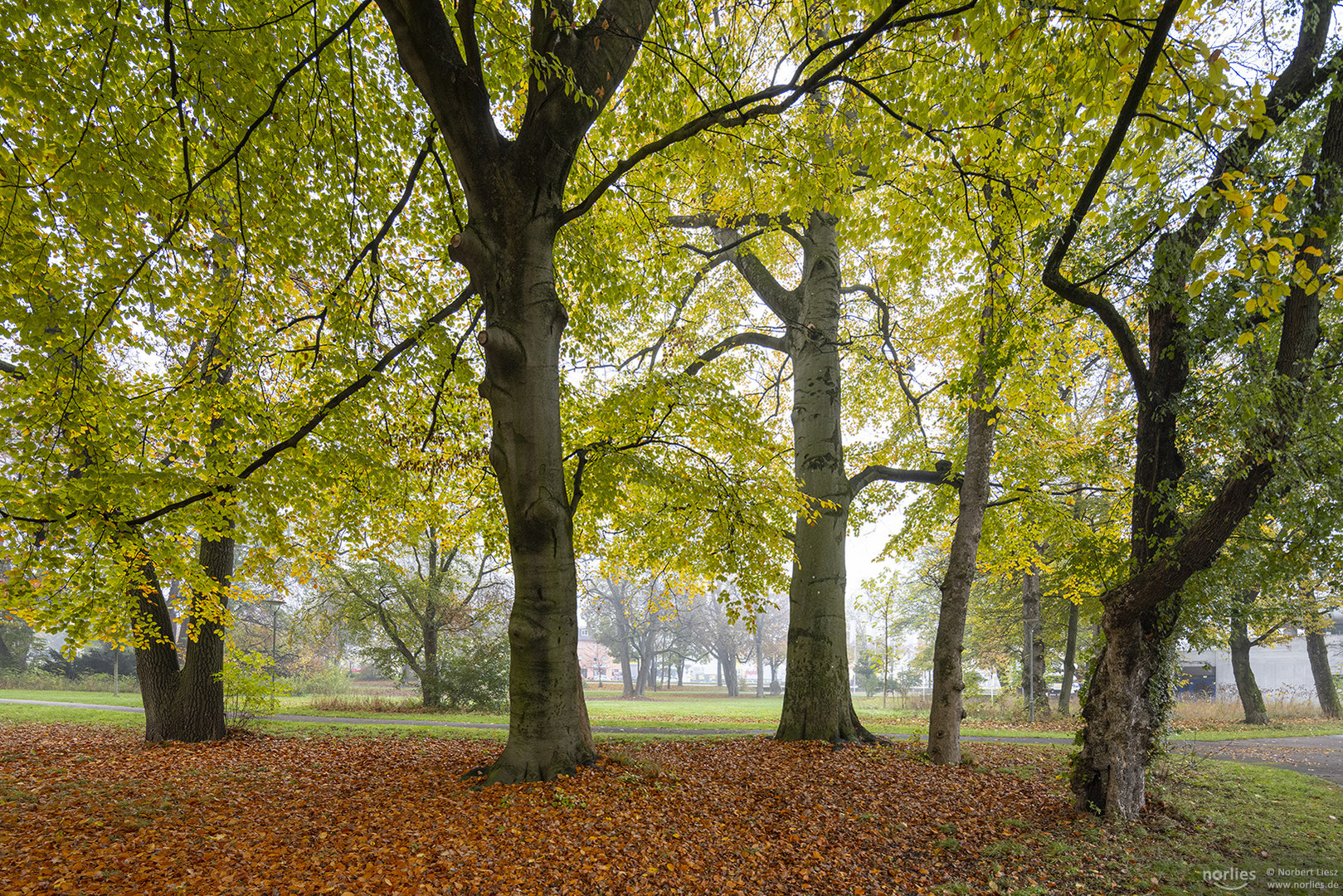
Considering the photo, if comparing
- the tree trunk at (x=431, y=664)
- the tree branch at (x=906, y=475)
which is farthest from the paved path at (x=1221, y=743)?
the tree branch at (x=906, y=475)

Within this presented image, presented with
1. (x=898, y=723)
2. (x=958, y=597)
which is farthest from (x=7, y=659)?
(x=958, y=597)

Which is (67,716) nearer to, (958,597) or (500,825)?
(500,825)

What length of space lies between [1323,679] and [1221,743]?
1086cm

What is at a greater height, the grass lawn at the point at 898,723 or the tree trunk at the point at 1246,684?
the tree trunk at the point at 1246,684

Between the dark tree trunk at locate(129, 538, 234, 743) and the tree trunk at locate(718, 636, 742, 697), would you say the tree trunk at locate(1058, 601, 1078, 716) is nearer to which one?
the dark tree trunk at locate(129, 538, 234, 743)

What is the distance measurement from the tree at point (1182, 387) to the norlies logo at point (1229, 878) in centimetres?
120

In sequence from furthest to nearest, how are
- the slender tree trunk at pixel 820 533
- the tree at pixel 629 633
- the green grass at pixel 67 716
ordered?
the tree at pixel 629 633 → the green grass at pixel 67 716 → the slender tree trunk at pixel 820 533

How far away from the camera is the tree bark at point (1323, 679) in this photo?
756 inches

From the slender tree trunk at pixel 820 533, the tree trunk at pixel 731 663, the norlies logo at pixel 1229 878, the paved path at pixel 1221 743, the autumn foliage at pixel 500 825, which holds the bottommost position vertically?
the tree trunk at pixel 731 663

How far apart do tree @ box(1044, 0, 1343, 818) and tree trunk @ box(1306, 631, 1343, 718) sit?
20.3 m

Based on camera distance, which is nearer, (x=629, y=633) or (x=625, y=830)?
(x=625, y=830)

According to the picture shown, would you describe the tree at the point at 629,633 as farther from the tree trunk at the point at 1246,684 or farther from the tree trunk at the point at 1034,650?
the tree trunk at the point at 1246,684

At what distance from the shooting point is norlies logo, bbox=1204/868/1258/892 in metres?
4.87

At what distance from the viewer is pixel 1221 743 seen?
531 inches
